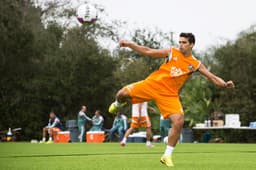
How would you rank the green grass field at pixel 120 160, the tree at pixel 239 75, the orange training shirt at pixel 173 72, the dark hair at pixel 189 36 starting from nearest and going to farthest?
the green grass field at pixel 120 160
the dark hair at pixel 189 36
the orange training shirt at pixel 173 72
the tree at pixel 239 75

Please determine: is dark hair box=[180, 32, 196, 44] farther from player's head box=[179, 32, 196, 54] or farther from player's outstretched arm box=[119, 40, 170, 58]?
player's outstretched arm box=[119, 40, 170, 58]

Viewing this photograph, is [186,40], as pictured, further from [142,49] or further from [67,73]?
[67,73]

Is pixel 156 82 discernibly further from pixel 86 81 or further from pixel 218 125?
Result: pixel 86 81

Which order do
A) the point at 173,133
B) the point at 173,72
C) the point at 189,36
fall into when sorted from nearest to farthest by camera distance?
the point at 173,133
the point at 189,36
the point at 173,72

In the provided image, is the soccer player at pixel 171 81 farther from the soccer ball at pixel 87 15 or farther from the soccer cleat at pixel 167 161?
the soccer ball at pixel 87 15

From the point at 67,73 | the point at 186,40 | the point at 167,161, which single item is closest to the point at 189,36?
the point at 186,40

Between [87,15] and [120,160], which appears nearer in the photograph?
[120,160]

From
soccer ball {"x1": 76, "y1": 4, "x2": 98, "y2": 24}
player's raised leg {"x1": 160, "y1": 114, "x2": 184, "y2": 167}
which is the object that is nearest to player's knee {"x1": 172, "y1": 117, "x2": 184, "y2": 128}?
player's raised leg {"x1": 160, "y1": 114, "x2": 184, "y2": 167}

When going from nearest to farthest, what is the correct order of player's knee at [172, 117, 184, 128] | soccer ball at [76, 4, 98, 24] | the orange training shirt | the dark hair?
player's knee at [172, 117, 184, 128] < the dark hair < the orange training shirt < soccer ball at [76, 4, 98, 24]

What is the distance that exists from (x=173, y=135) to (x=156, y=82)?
985 mm

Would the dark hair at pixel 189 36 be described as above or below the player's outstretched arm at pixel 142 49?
above

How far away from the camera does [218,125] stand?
34.5 meters

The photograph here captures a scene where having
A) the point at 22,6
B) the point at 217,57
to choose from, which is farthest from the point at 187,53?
the point at 22,6

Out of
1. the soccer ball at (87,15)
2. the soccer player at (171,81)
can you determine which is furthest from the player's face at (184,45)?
the soccer ball at (87,15)
